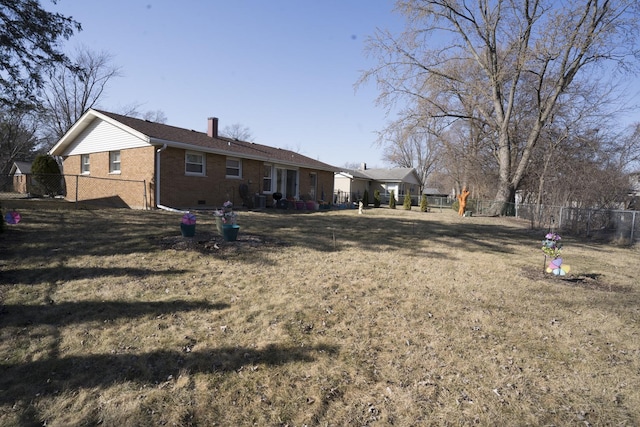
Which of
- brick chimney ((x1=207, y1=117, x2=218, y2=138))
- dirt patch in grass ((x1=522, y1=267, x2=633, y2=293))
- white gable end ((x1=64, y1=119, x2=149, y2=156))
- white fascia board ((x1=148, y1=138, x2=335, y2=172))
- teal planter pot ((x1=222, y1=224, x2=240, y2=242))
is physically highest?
brick chimney ((x1=207, y1=117, x2=218, y2=138))

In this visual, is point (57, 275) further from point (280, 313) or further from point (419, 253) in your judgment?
point (419, 253)

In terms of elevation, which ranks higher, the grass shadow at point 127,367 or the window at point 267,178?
the window at point 267,178

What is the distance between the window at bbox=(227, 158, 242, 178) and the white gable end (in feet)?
12.4

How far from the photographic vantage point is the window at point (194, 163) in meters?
14.1

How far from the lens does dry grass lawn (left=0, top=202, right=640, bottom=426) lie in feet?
8.71

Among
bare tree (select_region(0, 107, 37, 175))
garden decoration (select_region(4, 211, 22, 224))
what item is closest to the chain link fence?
garden decoration (select_region(4, 211, 22, 224))

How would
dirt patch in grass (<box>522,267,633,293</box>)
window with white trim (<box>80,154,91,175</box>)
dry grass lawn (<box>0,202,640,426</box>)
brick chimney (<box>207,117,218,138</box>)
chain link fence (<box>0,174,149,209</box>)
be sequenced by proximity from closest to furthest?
dry grass lawn (<box>0,202,640,426</box>), dirt patch in grass (<box>522,267,633,293</box>), chain link fence (<box>0,174,149,209</box>), window with white trim (<box>80,154,91,175</box>), brick chimney (<box>207,117,218,138</box>)

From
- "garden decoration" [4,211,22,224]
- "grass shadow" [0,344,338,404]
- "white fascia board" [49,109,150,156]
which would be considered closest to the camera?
"grass shadow" [0,344,338,404]

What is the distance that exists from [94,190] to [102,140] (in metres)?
2.64

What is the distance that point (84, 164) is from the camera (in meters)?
17.2

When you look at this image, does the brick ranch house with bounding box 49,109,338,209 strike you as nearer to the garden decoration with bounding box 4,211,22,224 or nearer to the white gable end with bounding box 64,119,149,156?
the white gable end with bounding box 64,119,149,156

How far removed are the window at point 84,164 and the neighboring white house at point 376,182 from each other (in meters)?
20.2

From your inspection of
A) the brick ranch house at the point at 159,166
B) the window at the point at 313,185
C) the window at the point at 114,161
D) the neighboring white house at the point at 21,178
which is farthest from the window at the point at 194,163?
the window at the point at 313,185

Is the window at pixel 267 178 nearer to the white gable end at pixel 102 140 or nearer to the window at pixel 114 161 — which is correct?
the white gable end at pixel 102 140
